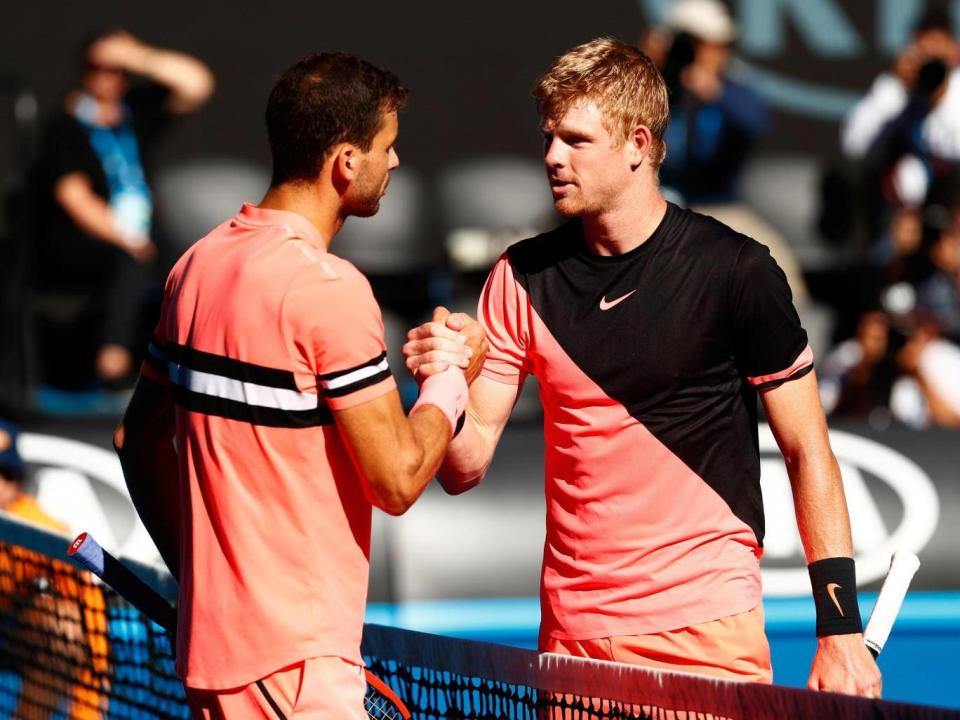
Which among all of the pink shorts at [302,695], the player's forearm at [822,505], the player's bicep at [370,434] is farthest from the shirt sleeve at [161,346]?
the player's forearm at [822,505]

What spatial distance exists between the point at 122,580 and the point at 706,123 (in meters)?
6.27

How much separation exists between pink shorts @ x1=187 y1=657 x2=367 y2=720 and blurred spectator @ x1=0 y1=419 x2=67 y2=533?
3.91 metres

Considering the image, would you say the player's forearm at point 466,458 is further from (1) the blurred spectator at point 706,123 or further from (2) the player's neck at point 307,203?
(1) the blurred spectator at point 706,123

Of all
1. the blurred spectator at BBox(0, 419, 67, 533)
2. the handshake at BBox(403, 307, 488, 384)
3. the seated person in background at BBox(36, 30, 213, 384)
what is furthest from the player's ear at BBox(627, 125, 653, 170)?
the seated person in background at BBox(36, 30, 213, 384)

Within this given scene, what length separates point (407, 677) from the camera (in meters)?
3.69

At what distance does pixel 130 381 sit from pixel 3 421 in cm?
173

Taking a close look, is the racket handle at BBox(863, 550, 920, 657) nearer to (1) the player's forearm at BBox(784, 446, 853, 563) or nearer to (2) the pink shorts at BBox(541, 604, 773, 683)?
(1) the player's forearm at BBox(784, 446, 853, 563)

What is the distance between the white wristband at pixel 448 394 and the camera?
3189mm

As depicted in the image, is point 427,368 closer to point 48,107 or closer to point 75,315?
point 75,315

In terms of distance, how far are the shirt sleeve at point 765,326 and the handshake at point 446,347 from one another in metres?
0.59

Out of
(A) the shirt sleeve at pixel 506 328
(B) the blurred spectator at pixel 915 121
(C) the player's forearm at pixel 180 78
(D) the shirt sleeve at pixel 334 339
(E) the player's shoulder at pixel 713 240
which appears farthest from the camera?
(B) the blurred spectator at pixel 915 121

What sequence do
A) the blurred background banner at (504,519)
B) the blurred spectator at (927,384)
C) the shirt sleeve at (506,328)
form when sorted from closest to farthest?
the shirt sleeve at (506,328) → the blurred background banner at (504,519) → the blurred spectator at (927,384)

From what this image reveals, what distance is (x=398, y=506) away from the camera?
2.95 metres

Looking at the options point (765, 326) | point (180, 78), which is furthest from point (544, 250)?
point (180, 78)
